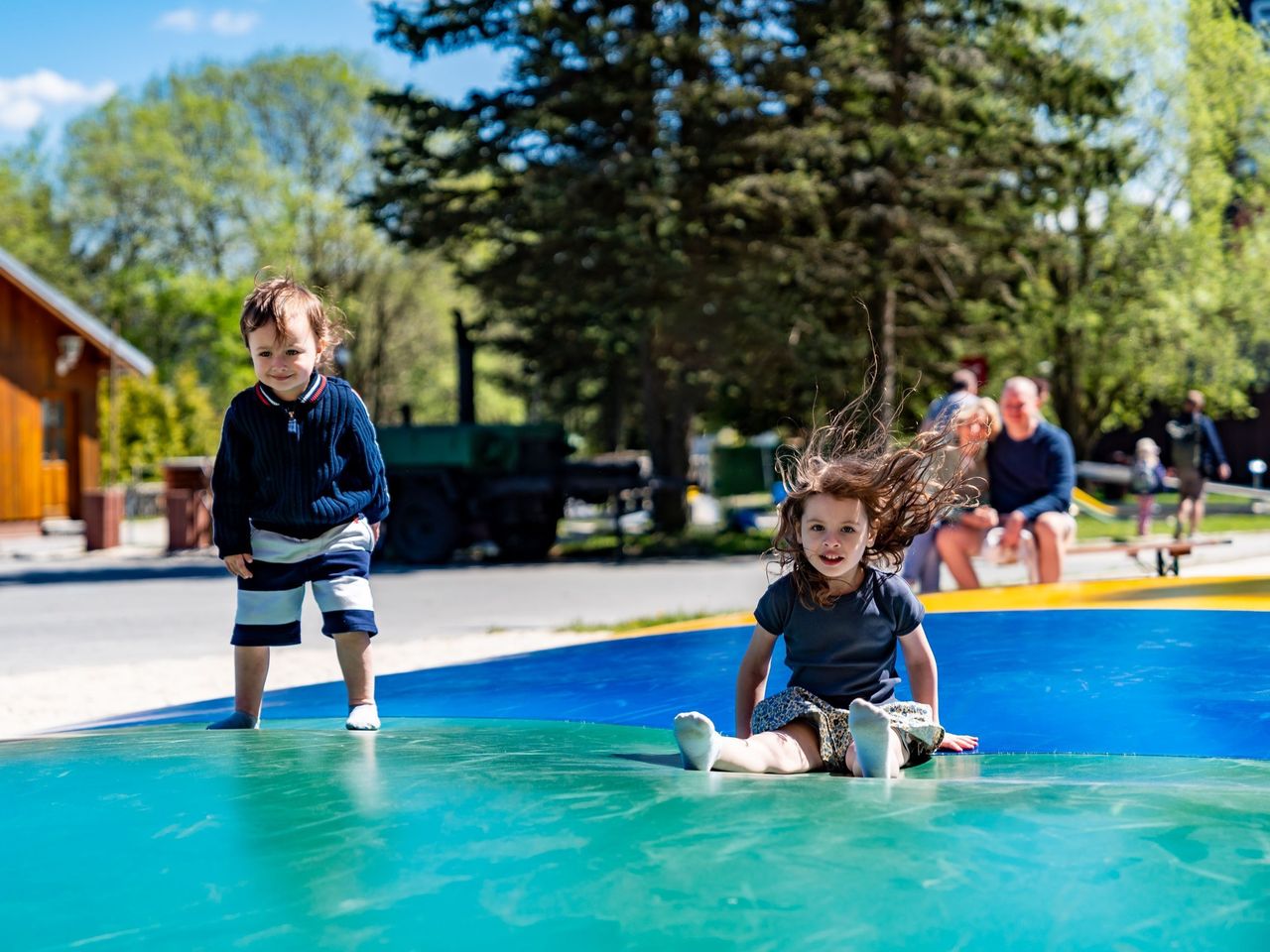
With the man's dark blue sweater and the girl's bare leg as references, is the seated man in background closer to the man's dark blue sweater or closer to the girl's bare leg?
the man's dark blue sweater

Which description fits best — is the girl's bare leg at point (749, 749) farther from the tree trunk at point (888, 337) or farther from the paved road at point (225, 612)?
the tree trunk at point (888, 337)

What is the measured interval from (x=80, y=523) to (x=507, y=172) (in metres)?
10.9

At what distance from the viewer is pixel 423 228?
20.2m

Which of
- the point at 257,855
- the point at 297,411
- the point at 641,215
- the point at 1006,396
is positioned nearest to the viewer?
the point at 257,855

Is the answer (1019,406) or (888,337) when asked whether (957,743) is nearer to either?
(1019,406)

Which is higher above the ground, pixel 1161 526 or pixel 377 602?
pixel 1161 526

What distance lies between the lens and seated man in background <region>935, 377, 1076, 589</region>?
27.7 ft

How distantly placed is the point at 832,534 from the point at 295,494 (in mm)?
1531

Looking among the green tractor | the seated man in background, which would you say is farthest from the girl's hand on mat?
the green tractor

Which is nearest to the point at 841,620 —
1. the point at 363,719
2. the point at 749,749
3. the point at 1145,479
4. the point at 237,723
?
the point at 749,749

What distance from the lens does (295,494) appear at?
4.27 meters

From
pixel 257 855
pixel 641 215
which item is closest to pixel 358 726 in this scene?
pixel 257 855

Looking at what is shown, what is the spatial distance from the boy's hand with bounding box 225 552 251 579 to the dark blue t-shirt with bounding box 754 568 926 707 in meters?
1.49

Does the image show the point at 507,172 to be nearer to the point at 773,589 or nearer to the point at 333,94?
the point at 773,589
